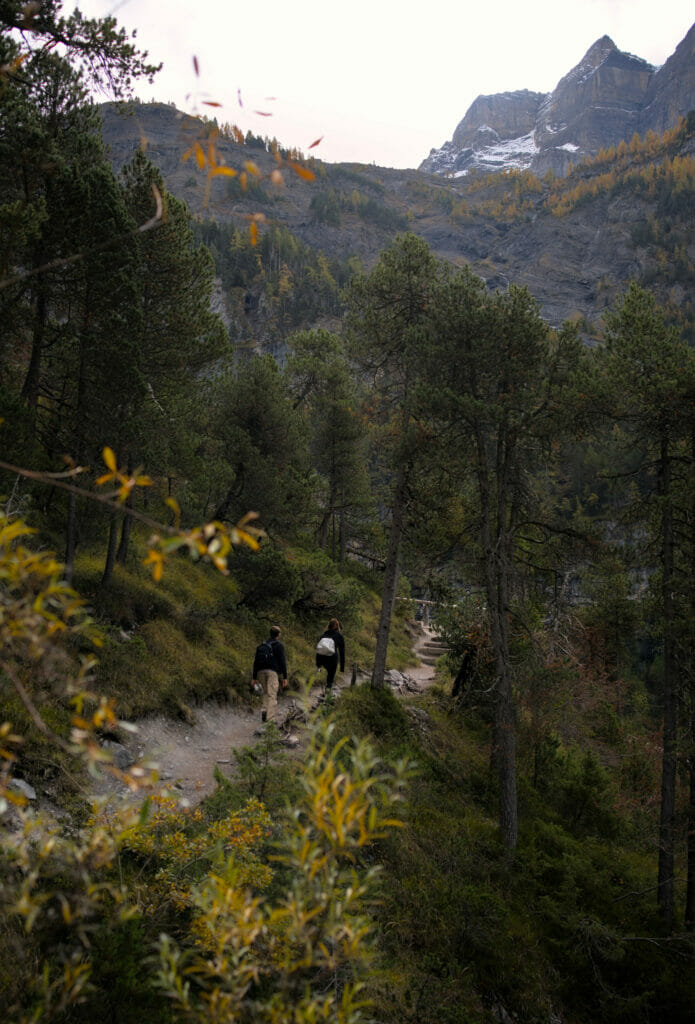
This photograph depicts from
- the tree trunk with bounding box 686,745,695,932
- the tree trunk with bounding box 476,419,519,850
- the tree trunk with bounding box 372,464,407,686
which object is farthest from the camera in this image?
the tree trunk with bounding box 372,464,407,686

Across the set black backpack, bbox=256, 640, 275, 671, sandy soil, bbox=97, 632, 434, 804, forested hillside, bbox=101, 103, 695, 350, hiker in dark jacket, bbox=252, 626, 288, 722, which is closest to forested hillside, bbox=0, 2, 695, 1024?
sandy soil, bbox=97, 632, 434, 804

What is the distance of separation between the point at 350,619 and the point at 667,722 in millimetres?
11202

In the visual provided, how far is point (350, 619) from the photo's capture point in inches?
795

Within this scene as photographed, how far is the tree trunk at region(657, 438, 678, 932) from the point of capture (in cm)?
1041

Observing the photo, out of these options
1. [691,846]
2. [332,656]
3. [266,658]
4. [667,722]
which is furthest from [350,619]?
[691,846]

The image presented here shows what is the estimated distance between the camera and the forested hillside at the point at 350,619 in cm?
401

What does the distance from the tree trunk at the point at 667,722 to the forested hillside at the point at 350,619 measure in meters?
0.06

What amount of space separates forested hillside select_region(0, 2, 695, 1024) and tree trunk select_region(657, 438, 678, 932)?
0.06 meters

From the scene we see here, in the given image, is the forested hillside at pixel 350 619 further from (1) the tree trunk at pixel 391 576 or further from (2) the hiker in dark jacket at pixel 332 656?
(2) the hiker in dark jacket at pixel 332 656

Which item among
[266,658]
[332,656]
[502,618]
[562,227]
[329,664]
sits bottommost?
[329,664]

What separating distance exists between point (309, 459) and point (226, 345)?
32.6 feet

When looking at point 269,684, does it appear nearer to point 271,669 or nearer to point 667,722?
point 271,669

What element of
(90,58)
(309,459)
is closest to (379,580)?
(309,459)

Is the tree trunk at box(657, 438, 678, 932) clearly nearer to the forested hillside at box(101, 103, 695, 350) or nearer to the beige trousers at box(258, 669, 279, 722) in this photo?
the beige trousers at box(258, 669, 279, 722)
